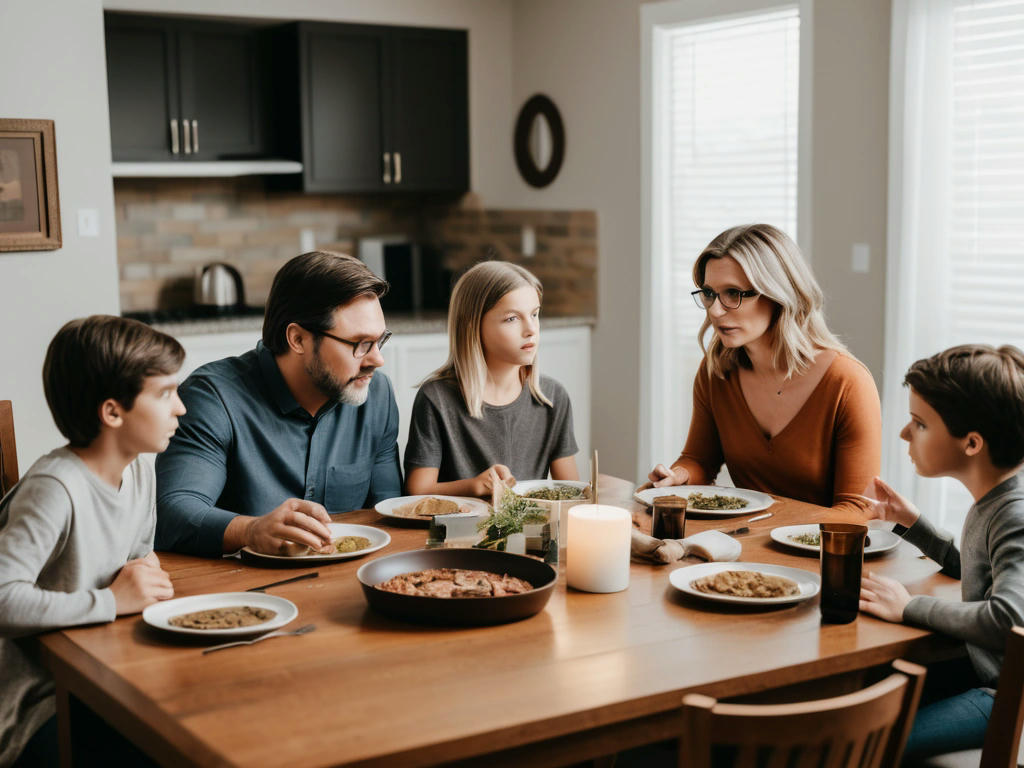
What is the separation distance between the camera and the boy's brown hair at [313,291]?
234cm

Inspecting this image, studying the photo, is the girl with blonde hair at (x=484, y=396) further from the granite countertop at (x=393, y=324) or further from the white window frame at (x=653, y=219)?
the white window frame at (x=653, y=219)

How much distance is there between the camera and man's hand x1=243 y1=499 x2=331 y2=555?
195 cm

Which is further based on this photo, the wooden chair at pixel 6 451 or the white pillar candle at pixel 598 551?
the wooden chair at pixel 6 451

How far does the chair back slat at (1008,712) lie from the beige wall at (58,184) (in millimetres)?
3497

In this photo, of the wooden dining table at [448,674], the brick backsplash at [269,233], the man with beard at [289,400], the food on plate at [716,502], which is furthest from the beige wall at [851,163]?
the wooden dining table at [448,674]

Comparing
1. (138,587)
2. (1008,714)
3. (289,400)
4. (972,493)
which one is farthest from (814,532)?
(138,587)

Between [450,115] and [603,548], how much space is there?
4.11 metres

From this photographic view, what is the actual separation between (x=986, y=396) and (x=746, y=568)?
47cm

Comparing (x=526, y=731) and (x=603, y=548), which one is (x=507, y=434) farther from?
(x=526, y=731)

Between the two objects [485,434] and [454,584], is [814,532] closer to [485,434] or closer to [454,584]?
[454,584]

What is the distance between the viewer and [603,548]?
185 cm

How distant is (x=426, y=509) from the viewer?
2326 millimetres

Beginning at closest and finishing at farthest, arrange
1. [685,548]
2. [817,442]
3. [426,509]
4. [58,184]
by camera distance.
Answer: [685,548] → [426,509] → [817,442] → [58,184]

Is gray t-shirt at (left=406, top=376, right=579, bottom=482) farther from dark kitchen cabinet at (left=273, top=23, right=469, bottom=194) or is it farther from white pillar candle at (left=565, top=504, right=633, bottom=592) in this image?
dark kitchen cabinet at (left=273, top=23, right=469, bottom=194)
